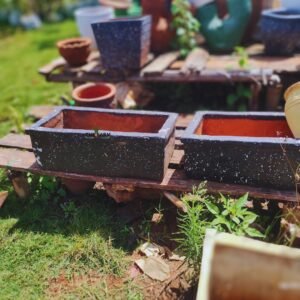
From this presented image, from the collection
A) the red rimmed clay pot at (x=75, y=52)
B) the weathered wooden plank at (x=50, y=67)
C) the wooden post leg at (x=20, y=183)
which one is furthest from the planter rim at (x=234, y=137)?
the weathered wooden plank at (x=50, y=67)

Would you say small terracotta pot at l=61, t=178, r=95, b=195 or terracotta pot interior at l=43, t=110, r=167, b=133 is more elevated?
terracotta pot interior at l=43, t=110, r=167, b=133

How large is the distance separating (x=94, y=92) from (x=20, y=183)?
124 cm

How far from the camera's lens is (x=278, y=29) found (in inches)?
171

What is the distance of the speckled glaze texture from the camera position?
407 cm

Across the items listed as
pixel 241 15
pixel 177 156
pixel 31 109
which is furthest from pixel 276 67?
pixel 31 109

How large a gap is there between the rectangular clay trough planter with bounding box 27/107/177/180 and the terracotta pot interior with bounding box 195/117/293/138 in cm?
29

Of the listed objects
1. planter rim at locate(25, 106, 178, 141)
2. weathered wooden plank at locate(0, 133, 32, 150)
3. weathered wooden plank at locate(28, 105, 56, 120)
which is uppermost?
planter rim at locate(25, 106, 178, 141)

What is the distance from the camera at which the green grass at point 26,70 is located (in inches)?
205

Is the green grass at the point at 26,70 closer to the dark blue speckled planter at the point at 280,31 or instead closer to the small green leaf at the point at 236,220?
the dark blue speckled planter at the point at 280,31

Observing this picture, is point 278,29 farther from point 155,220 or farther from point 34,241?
point 34,241

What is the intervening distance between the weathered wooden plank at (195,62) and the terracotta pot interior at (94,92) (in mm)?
840

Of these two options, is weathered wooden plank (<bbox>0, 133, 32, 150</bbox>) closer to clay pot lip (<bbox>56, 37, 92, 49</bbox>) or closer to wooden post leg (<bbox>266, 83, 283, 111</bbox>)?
clay pot lip (<bbox>56, 37, 92, 49</bbox>)

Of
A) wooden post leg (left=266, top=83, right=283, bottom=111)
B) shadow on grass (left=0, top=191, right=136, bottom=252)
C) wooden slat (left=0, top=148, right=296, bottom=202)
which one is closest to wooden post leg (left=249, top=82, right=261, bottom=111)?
wooden post leg (left=266, top=83, right=283, bottom=111)

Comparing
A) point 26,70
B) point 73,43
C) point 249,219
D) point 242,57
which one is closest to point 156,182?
point 249,219
